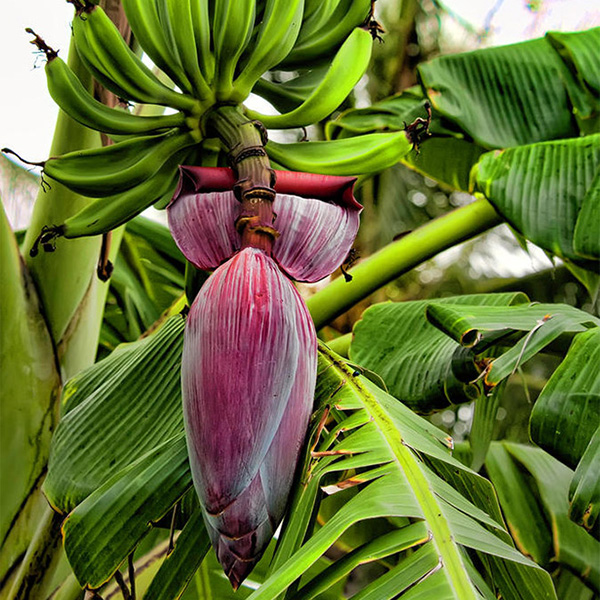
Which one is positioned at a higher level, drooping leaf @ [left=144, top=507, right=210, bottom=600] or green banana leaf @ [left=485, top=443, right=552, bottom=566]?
drooping leaf @ [left=144, top=507, right=210, bottom=600]

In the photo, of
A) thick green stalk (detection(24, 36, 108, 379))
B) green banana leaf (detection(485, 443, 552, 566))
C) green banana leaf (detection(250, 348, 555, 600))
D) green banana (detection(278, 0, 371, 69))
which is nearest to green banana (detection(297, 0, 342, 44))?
green banana (detection(278, 0, 371, 69))

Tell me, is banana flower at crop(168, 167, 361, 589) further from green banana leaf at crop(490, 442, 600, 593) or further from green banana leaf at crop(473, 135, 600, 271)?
green banana leaf at crop(490, 442, 600, 593)

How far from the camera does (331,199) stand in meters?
0.47

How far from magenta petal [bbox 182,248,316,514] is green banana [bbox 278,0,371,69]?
278 mm

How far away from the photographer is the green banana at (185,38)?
0.48 meters

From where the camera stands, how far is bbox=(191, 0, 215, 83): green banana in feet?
1.60

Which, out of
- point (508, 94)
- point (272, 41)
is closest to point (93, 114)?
point (272, 41)

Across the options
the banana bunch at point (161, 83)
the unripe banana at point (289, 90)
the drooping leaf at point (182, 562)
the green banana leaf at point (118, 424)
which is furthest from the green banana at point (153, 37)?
the drooping leaf at point (182, 562)

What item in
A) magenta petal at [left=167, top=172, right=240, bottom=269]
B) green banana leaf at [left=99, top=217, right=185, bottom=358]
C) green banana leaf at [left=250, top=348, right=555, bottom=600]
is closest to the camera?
green banana leaf at [left=250, top=348, right=555, bottom=600]

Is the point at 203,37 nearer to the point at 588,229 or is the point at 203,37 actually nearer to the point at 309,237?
the point at 309,237

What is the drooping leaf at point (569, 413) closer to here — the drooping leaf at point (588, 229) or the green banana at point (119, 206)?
the drooping leaf at point (588, 229)

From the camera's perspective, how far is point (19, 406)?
661 millimetres

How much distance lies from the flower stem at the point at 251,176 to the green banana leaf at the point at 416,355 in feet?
0.83

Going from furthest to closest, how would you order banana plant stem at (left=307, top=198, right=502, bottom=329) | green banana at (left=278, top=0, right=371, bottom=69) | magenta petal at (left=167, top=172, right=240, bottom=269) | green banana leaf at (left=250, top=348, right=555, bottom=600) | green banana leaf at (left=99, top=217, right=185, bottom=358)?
1. green banana leaf at (left=99, top=217, right=185, bottom=358)
2. banana plant stem at (left=307, top=198, right=502, bottom=329)
3. green banana at (left=278, top=0, right=371, bottom=69)
4. magenta petal at (left=167, top=172, right=240, bottom=269)
5. green banana leaf at (left=250, top=348, right=555, bottom=600)
